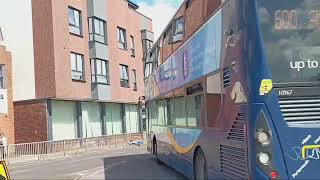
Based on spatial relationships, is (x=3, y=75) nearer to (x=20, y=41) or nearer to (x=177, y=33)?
(x=20, y=41)

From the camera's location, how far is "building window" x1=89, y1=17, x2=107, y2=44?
4403 cm

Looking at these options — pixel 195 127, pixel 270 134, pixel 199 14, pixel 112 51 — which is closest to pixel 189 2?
pixel 199 14

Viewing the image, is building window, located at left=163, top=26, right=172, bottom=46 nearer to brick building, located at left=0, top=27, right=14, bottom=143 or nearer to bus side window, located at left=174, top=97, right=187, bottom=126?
bus side window, located at left=174, top=97, right=187, bottom=126

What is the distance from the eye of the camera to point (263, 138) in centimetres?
709

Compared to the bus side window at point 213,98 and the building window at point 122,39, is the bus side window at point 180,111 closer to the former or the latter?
the bus side window at point 213,98

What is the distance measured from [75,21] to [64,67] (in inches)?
187

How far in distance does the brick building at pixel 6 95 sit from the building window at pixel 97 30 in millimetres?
9030

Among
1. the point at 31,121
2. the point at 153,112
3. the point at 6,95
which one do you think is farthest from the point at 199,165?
the point at 31,121

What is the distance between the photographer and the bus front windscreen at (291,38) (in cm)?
714

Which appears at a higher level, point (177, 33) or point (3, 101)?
point (177, 33)

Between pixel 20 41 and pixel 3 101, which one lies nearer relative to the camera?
pixel 3 101

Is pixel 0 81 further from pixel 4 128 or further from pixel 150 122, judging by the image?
pixel 150 122

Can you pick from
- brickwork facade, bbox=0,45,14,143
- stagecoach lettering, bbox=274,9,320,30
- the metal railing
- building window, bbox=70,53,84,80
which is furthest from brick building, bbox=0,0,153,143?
stagecoach lettering, bbox=274,9,320,30

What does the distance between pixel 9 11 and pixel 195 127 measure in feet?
99.7
